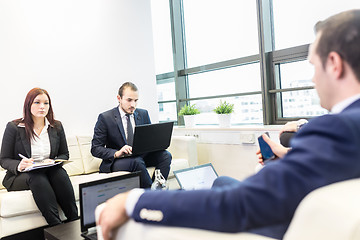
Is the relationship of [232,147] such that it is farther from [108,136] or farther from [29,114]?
[29,114]

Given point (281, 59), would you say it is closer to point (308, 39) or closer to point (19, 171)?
point (308, 39)

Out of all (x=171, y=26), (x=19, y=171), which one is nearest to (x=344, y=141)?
(x=19, y=171)

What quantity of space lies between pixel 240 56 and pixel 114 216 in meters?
3.54

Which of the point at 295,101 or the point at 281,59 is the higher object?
the point at 281,59

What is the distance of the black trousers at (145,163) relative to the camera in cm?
304

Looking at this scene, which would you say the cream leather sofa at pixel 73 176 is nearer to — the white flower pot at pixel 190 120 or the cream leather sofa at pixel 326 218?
the white flower pot at pixel 190 120

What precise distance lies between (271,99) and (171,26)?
2.13 metres

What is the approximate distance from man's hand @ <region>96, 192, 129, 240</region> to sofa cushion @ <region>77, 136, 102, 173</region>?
277 cm

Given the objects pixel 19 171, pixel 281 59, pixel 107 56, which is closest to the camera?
pixel 19 171

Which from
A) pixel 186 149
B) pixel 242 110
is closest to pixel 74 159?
pixel 186 149

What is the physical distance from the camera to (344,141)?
0.61 metres

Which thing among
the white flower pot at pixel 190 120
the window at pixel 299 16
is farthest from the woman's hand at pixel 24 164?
the window at pixel 299 16

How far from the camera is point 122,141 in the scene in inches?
129

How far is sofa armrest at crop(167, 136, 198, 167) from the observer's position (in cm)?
371
